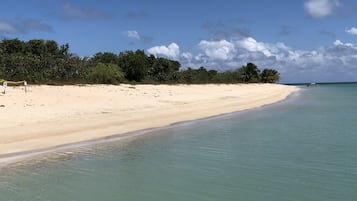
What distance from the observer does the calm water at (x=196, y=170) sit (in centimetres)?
991

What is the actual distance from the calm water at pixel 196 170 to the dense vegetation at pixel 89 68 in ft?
92.5

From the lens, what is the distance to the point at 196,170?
40.5 ft

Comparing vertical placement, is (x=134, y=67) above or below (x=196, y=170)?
above

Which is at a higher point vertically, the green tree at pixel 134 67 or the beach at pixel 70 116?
the green tree at pixel 134 67

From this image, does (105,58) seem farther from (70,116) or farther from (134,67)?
(70,116)

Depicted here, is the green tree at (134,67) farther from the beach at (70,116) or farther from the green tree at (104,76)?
the beach at (70,116)

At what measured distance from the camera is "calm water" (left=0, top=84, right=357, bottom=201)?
9.91 meters

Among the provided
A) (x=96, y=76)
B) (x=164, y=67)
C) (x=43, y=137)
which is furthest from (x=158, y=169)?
(x=164, y=67)

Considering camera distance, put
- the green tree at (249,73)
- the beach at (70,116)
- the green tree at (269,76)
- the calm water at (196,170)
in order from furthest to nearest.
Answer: the green tree at (269,76)
the green tree at (249,73)
the beach at (70,116)
the calm water at (196,170)

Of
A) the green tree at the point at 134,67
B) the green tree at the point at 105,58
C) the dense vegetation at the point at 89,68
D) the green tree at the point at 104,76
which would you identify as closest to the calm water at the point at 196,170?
the dense vegetation at the point at 89,68

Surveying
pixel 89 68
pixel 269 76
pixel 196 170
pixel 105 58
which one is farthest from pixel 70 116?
pixel 269 76

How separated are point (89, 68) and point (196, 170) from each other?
55287 mm

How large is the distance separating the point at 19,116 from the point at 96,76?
3702 centimetres

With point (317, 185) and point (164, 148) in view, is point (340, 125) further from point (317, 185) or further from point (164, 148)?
point (317, 185)
